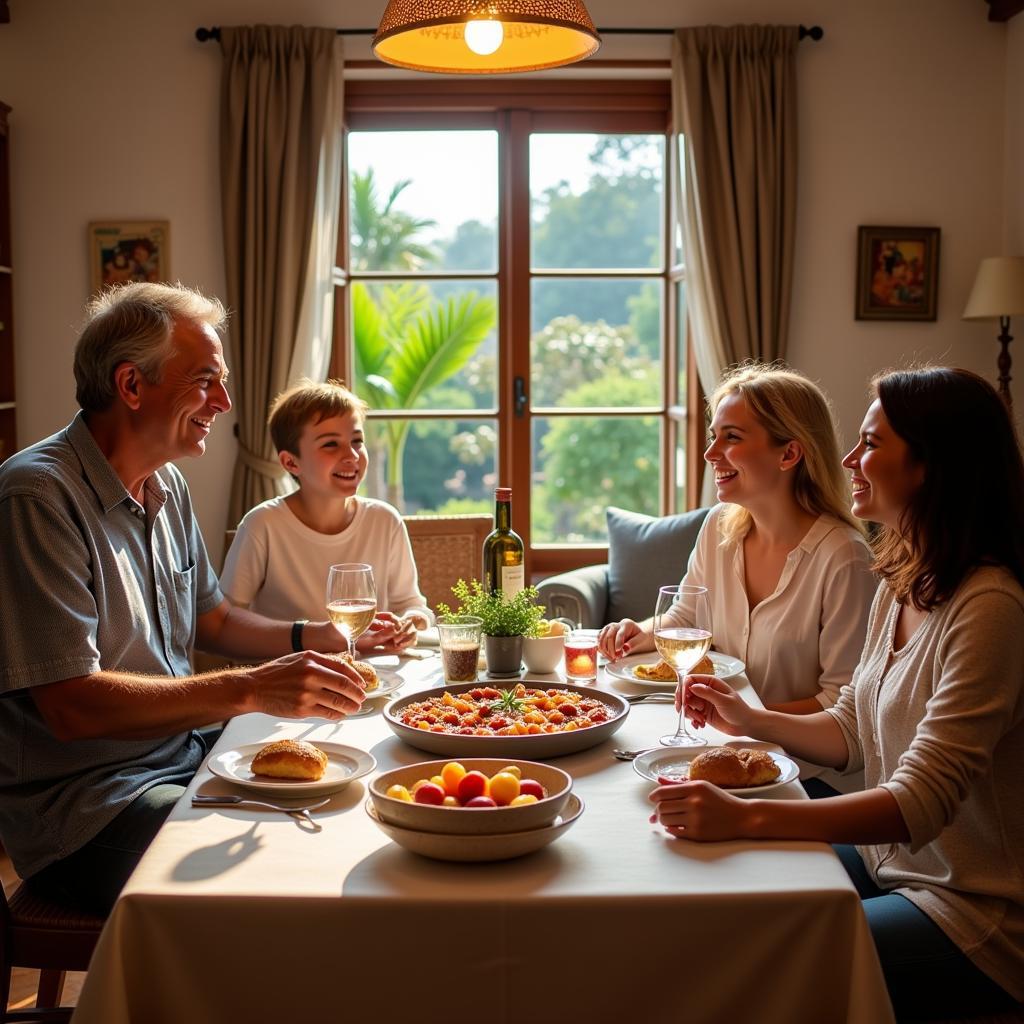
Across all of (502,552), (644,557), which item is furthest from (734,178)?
(502,552)

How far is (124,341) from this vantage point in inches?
80.8

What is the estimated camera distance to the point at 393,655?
2.35 m

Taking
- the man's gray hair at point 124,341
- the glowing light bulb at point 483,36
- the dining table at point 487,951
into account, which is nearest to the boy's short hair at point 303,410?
the man's gray hair at point 124,341

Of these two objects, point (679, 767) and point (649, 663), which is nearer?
point (679, 767)

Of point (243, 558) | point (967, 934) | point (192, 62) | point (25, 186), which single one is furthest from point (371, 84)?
point (967, 934)

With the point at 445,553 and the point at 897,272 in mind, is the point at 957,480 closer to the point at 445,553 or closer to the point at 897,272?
the point at 445,553

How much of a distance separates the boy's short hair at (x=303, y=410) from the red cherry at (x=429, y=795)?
5.27 ft

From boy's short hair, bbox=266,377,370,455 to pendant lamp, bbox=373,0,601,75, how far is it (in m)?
0.84

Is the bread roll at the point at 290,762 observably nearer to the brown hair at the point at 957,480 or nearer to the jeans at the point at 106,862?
the jeans at the point at 106,862

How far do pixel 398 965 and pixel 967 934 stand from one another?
759mm

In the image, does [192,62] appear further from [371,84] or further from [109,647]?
[109,647]

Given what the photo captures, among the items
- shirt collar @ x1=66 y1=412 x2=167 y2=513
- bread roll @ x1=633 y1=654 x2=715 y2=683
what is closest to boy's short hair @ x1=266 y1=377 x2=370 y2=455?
shirt collar @ x1=66 y1=412 x2=167 y2=513

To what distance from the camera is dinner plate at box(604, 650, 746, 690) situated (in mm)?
2076

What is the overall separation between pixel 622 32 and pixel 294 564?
8.79 feet
